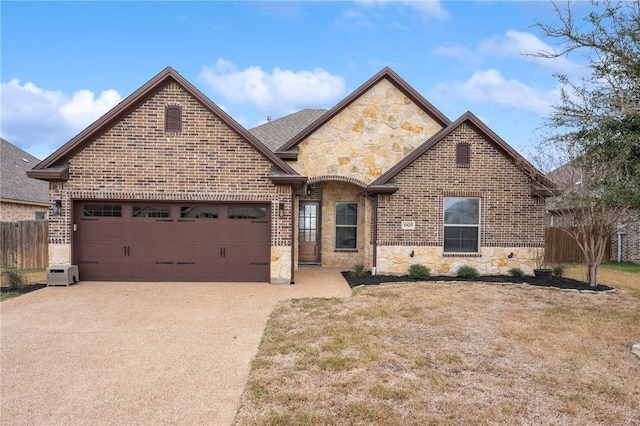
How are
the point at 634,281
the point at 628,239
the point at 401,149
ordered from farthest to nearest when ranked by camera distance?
the point at 628,239 < the point at 401,149 < the point at 634,281

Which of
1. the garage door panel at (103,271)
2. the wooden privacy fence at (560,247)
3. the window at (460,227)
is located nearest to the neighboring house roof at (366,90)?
the window at (460,227)

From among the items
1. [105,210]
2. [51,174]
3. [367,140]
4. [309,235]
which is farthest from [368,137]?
[51,174]

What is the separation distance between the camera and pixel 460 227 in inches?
517

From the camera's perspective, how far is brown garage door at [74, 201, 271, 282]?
11508 mm

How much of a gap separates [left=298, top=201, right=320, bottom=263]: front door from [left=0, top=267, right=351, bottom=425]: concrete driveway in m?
5.07

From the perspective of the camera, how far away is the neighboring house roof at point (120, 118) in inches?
429

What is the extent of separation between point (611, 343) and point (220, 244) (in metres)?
9.30

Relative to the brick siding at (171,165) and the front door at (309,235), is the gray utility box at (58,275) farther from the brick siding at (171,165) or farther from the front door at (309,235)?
the front door at (309,235)

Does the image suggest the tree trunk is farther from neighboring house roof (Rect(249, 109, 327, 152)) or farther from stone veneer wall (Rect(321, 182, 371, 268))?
neighboring house roof (Rect(249, 109, 327, 152))

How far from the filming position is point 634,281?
43.5 feet

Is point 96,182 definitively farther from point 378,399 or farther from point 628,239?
point 628,239

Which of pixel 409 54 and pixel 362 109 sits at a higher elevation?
pixel 409 54

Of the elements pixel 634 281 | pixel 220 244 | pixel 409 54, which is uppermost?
pixel 409 54

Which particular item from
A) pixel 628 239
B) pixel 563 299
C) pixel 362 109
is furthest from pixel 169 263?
pixel 628 239
